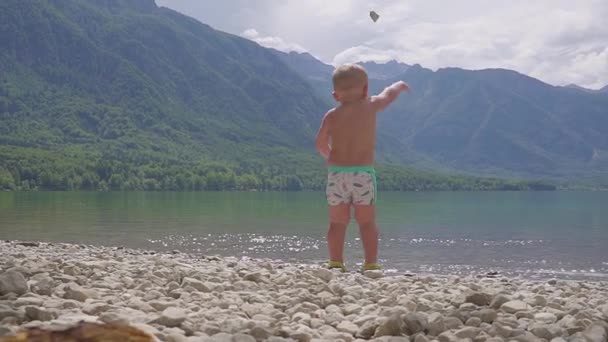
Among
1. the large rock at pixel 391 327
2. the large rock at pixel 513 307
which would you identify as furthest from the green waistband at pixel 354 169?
the large rock at pixel 391 327

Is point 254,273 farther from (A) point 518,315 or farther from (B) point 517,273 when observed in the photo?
(B) point 517,273

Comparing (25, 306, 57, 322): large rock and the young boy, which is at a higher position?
the young boy

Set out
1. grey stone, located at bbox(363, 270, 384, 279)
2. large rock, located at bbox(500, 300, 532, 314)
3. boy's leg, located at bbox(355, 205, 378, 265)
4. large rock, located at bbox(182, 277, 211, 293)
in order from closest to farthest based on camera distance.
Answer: large rock, located at bbox(500, 300, 532, 314)
large rock, located at bbox(182, 277, 211, 293)
grey stone, located at bbox(363, 270, 384, 279)
boy's leg, located at bbox(355, 205, 378, 265)

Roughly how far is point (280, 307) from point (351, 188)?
3.40 meters

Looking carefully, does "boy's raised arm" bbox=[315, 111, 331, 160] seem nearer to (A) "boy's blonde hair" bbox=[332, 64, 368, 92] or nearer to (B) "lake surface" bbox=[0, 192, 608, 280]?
(A) "boy's blonde hair" bbox=[332, 64, 368, 92]

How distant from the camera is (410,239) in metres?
23.2

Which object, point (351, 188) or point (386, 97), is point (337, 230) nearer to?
point (351, 188)

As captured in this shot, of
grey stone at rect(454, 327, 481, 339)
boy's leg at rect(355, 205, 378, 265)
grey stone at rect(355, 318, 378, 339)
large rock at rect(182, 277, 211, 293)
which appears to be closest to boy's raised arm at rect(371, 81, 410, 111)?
boy's leg at rect(355, 205, 378, 265)

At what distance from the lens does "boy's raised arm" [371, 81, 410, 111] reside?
8477 mm

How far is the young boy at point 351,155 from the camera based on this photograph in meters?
8.27

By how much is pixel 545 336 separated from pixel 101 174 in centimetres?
9657

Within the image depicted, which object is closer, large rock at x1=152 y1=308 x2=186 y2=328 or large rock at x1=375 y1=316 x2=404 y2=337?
large rock at x1=152 y1=308 x2=186 y2=328

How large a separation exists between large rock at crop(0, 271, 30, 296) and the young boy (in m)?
4.39

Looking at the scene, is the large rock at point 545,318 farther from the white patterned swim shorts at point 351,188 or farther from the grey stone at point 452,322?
the white patterned swim shorts at point 351,188
